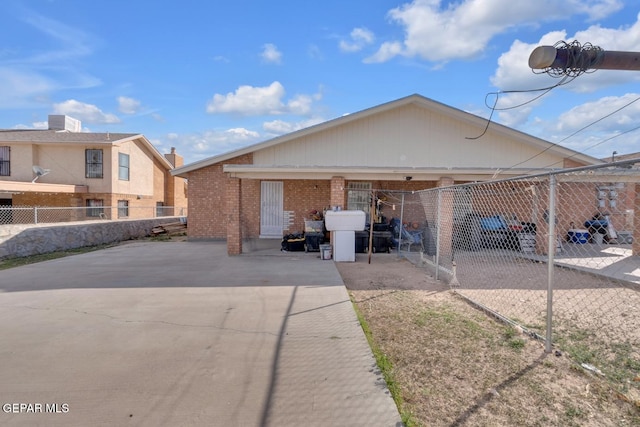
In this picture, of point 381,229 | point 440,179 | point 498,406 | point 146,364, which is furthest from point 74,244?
point 498,406

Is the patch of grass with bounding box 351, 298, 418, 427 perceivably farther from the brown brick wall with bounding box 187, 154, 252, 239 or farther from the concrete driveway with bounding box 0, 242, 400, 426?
the brown brick wall with bounding box 187, 154, 252, 239

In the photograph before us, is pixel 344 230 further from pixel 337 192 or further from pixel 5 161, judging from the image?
pixel 5 161

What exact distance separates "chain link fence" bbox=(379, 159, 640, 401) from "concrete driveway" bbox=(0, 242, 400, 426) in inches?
97.2

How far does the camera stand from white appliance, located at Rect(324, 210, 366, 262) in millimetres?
10094

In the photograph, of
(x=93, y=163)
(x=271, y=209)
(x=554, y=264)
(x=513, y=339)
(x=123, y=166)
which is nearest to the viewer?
(x=513, y=339)

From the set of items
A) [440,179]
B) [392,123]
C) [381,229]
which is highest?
[392,123]

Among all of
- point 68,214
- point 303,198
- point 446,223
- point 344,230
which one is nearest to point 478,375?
point 344,230

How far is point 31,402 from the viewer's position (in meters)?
3.02

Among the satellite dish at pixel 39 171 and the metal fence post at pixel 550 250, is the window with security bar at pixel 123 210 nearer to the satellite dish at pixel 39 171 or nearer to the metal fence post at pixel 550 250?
the satellite dish at pixel 39 171

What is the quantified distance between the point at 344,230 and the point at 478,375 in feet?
22.2

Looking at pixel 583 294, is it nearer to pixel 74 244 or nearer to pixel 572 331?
pixel 572 331

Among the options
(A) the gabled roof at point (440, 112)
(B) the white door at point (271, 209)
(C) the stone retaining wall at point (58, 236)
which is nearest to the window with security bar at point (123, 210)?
(C) the stone retaining wall at point (58, 236)

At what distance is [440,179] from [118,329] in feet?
30.8

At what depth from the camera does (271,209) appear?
14453mm
